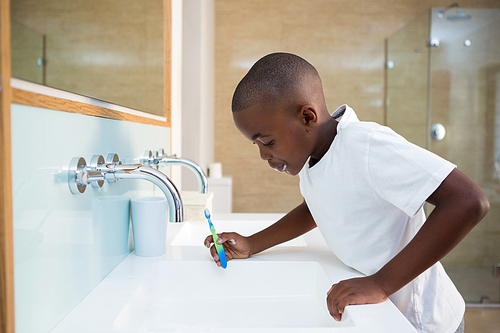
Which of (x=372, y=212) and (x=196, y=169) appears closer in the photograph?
(x=372, y=212)

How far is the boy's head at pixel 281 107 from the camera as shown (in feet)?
1.81

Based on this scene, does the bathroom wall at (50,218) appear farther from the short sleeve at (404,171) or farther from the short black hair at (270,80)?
the short sleeve at (404,171)

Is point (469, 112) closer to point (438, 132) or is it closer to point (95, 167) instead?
point (438, 132)

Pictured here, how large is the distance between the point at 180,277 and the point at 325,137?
0.35 metres

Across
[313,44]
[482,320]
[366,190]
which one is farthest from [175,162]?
[313,44]

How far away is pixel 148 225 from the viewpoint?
66cm

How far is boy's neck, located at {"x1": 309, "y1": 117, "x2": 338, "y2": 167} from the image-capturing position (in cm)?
61

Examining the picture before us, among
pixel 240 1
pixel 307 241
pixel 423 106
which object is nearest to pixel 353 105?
pixel 423 106

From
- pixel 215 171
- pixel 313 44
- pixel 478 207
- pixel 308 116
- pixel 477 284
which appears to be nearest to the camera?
pixel 478 207

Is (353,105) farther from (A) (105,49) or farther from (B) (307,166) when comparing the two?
(A) (105,49)

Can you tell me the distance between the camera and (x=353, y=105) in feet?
8.57

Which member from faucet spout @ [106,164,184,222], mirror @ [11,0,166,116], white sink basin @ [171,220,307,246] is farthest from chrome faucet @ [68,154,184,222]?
white sink basin @ [171,220,307,246]

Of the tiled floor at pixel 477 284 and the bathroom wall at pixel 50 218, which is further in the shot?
the tiled floor at pixel 477 284

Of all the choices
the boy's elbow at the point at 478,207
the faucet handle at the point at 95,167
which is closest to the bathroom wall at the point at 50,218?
the faucet handle at the point at 95,167
